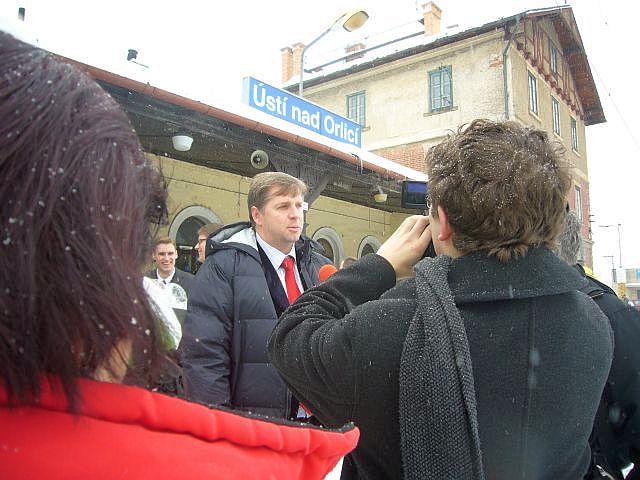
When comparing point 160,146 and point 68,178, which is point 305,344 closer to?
point 68,178

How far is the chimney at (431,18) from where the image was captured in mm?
19422

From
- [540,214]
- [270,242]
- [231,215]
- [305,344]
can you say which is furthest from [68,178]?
[231,215]

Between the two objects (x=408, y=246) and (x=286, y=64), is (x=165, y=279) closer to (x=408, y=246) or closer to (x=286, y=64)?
(x=408, y=246)

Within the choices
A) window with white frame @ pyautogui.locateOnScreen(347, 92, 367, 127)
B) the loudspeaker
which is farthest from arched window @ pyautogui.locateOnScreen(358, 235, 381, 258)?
window with white frame @ pyautogui.locateOnScreen(347, 92, 367, 127)

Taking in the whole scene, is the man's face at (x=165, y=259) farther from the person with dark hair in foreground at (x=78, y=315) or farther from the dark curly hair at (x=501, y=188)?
the person with dark hair in foreground at (x=78, y=315)

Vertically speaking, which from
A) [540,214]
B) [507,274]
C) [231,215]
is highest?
[231,215]

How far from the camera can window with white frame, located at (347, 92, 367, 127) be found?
18078 mm

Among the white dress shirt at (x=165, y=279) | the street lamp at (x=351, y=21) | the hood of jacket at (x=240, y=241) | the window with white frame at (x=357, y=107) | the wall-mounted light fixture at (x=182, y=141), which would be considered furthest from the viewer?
the window with white frame at (x=357, y=107)

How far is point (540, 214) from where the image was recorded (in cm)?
107

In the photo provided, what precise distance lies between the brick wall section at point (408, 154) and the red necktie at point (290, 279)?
13910 millimetres

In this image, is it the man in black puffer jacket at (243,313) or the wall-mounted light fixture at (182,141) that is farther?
the wall-mounted light fixture at (182,141)

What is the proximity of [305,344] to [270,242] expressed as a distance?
1.44 metres

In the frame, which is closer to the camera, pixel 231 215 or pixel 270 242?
pixel 270 242

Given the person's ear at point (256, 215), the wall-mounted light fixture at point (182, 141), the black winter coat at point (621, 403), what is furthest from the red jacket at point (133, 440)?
the wall-mounted light fixture at point (182, 141)
